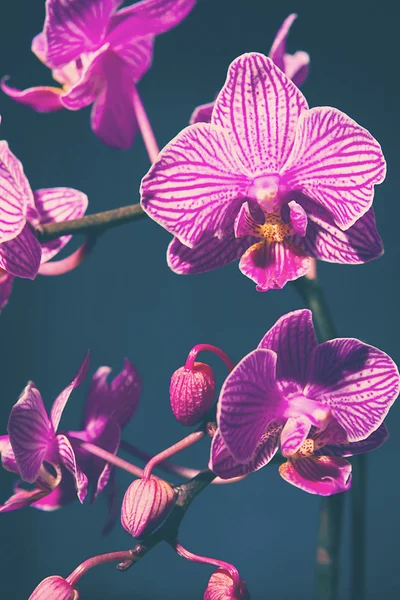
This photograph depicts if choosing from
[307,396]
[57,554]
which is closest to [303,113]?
[307,396]

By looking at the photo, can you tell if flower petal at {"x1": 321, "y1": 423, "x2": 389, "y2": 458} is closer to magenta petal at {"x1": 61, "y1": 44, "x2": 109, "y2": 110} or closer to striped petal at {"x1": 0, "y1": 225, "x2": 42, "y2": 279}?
striped petal at {"x1": 0, "y1": 225, "x2": 42, "y2": 279}

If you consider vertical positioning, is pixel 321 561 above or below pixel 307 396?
below

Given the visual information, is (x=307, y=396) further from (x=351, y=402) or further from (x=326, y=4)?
(x=326, y=4)

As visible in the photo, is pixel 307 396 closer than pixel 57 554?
Yes

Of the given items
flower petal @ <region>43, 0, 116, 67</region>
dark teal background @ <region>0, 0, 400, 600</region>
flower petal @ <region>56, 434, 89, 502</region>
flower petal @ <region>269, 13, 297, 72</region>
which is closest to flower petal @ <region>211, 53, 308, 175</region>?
flower petal @ <region>269, 13, 297, 72</region>

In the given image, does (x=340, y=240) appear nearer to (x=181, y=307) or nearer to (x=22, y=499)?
(x=22, y=499)

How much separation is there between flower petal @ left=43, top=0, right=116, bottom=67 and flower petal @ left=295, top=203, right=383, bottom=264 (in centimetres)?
33

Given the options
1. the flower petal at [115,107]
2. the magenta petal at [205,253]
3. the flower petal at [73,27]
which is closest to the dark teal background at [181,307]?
the flower petal at [115,107]

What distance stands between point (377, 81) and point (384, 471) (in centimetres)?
95

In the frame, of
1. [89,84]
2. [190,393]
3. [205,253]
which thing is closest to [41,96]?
[89,84]

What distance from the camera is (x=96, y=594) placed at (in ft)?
5.72

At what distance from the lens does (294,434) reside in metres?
0.61

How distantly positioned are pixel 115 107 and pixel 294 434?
467mm

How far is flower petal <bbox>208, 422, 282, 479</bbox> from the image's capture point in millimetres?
593
